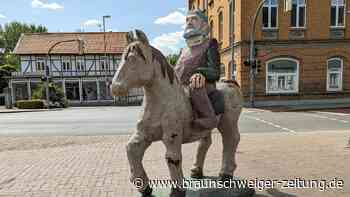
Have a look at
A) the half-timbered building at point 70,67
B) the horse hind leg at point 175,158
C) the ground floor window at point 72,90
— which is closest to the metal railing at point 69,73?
the half-timbered building at point 70,67

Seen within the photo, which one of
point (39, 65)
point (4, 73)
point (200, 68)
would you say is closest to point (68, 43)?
point (39, 65)

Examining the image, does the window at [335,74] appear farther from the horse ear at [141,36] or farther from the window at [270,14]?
the horse ear at [141,36]

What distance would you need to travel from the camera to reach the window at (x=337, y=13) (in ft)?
70.7

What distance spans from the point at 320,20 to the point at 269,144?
17.1m

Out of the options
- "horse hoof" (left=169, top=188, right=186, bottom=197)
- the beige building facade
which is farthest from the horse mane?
the beige building facade

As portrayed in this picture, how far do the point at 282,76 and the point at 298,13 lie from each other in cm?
470

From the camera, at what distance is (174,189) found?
129 inches

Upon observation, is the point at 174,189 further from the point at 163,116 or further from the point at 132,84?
the point at 132,84

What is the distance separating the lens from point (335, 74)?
21.6m

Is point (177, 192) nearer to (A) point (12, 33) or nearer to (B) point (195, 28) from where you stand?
(B) point (195, 28)

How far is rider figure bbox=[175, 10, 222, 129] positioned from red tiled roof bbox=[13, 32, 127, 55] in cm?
3537

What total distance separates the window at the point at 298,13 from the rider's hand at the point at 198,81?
810 inches

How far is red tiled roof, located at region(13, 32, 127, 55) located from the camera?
38.2 m

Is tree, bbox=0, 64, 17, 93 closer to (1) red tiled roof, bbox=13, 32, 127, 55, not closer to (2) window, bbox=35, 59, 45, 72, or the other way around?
(1) red tiled roof, bbox=13, 32, 127, 55
